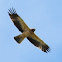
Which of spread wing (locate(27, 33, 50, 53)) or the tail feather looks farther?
spread wing (locate(27, 33, 50, 53))

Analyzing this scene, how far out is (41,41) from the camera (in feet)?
143

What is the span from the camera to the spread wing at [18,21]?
41.8 meters

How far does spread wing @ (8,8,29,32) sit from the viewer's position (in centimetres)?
→ 4181

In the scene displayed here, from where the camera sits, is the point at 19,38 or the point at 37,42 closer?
the point at 19,38

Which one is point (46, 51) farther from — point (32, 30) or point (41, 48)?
point (32, 30)

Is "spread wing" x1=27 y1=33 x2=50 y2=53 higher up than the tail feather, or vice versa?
"spread wing" x1=27 y1=33 x2=50 y2=53

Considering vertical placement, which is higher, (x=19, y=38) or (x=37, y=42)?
(x=37, y=42)

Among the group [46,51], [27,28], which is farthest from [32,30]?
[46,51]

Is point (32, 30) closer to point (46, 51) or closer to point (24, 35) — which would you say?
point (24, 35)

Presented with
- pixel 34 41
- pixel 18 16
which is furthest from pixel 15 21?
pixel 34 41

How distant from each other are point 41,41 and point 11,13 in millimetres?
4859

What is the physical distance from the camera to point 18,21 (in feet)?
138

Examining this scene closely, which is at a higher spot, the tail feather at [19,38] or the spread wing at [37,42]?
the spread wing at [37,42]

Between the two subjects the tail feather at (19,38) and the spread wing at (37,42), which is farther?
the spread wing at (37,42)
